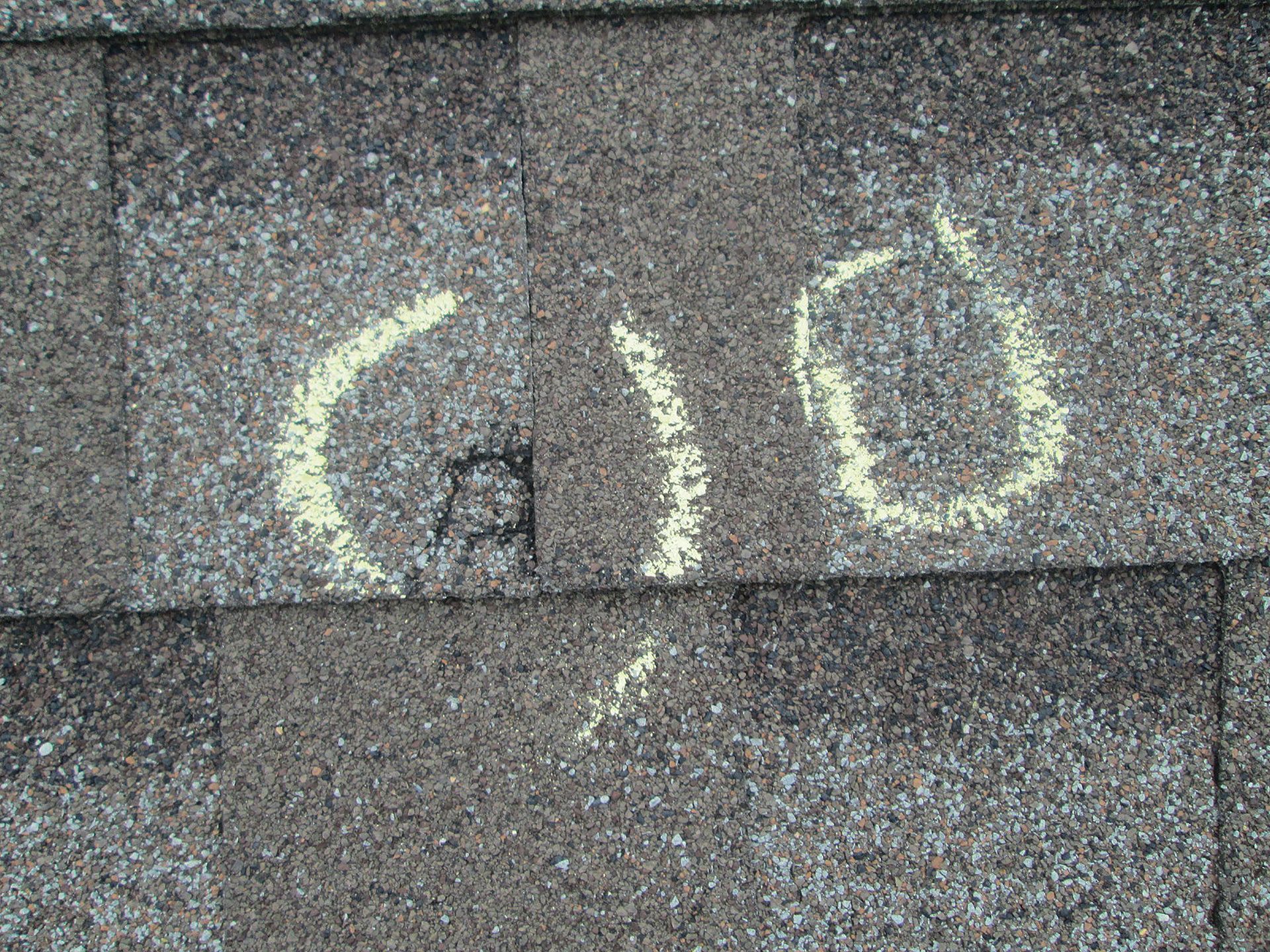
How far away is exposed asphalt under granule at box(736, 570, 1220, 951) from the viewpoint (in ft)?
6.48

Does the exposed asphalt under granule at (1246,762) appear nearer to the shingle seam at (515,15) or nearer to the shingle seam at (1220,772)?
the shingle seam at (1220,772)

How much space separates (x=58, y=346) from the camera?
185cm

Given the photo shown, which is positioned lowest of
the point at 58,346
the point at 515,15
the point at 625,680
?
the point at 625,680

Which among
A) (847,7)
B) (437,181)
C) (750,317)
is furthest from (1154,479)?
(437,181)

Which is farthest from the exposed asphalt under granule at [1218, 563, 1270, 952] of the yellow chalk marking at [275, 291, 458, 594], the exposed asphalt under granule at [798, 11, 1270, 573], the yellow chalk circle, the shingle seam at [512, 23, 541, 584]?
the yellow chalk marking at [275, 291, 458, 594]

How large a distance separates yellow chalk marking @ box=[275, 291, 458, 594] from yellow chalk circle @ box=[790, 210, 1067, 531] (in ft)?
3.22

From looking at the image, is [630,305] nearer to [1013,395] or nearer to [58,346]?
[1013,395]

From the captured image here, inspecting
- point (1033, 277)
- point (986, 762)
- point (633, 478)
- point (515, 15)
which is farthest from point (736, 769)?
point (515, 15)

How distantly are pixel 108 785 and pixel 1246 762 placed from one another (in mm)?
3157

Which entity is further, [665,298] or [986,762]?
[986,762]

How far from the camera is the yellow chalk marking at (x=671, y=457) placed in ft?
6.17

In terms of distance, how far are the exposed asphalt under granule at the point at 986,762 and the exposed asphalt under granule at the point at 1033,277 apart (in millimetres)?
222

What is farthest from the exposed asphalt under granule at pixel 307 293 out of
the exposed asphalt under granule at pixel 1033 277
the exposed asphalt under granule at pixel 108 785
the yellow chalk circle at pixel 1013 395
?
the exposed asphalt under granule at pixel 1033 277

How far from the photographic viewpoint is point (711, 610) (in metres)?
1.99
